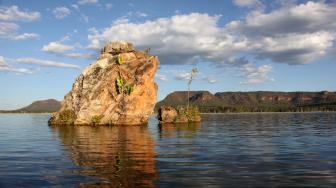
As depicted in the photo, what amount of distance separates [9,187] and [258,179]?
12.1 m

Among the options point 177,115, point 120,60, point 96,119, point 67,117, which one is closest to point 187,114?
point 177,115

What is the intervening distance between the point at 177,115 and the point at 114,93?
19409 millimetres

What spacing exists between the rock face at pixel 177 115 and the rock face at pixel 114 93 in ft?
20.9

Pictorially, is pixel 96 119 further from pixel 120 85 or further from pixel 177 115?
pixel 177 115

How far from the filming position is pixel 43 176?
2152cm

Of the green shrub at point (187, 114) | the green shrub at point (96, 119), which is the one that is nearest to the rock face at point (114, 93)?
the green shrub at point (96, 119)

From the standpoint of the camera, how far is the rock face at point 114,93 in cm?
9531

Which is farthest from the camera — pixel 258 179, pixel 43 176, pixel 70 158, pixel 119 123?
pixel 119 123

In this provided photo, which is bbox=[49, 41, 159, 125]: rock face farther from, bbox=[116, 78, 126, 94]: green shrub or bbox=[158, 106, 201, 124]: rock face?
bbox=[158, 106, 201, 124]: rock face

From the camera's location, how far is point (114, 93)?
9725 centimetres

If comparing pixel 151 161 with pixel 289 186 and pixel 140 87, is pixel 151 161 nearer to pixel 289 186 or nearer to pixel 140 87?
pixel 289 186

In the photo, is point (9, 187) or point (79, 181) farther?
point (79, 181)

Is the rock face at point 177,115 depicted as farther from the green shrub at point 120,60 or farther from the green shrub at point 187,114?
the green shrub at point 120,60

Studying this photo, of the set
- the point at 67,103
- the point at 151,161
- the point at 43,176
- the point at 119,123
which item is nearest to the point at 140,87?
the point at 119,123
